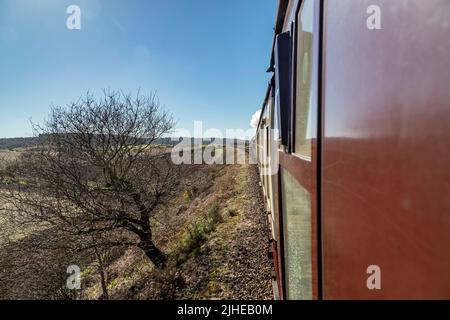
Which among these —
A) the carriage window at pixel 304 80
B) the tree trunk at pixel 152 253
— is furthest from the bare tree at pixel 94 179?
the carriage window at pixel 304 80

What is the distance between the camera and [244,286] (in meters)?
5.28

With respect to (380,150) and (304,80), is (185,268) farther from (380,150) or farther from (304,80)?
(380,150)

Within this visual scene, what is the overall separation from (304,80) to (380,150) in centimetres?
108

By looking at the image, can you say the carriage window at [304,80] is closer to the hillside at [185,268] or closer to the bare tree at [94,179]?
the hillside at [185,268]

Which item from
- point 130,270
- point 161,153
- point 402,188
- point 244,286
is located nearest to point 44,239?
point 130,270

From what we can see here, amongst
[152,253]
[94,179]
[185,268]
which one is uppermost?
[94,179]

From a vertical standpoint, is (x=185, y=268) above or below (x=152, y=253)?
above

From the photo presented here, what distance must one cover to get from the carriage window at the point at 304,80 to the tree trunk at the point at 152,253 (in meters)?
7.95

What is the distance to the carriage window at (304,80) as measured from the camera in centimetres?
149

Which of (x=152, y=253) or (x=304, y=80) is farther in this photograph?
(x=152, y=253)

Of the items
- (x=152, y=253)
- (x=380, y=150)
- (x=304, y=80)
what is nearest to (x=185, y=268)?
(x=152, y=253)

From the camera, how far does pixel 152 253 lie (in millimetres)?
8977

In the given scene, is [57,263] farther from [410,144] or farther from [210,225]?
[410,144]
